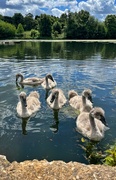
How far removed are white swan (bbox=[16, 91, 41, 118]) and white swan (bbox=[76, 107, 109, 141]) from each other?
2.56 meters

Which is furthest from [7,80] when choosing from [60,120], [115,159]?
[115,159]

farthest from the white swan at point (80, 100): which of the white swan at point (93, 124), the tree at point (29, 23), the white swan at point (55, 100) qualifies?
the tree at point (29, 23)

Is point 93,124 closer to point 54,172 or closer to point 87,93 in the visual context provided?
point 87,93

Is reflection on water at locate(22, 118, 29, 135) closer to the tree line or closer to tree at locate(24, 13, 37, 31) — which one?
the tree line

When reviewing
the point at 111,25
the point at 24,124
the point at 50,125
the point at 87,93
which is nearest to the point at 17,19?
the point at 111,25

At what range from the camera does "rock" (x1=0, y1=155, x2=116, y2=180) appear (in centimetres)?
648

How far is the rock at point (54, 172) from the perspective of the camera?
6.48 m

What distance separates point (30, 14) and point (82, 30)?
6198 centimetres

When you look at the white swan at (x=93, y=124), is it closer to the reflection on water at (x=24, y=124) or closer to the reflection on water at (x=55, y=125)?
the reflection on water at (x=55, y=125)

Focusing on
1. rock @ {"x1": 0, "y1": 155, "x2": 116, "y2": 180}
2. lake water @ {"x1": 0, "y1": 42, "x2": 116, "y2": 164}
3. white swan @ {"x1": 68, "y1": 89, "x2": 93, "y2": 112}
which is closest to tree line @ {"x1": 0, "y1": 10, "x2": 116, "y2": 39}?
lake water @ {"x1": 0, "y1": 42, "x2": 116, "y2": 164}

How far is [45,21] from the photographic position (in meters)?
117

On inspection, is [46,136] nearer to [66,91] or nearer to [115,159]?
[115,159]

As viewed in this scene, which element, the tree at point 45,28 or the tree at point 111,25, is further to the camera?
the tree at point 45,28

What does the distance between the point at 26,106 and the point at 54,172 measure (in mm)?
6691
